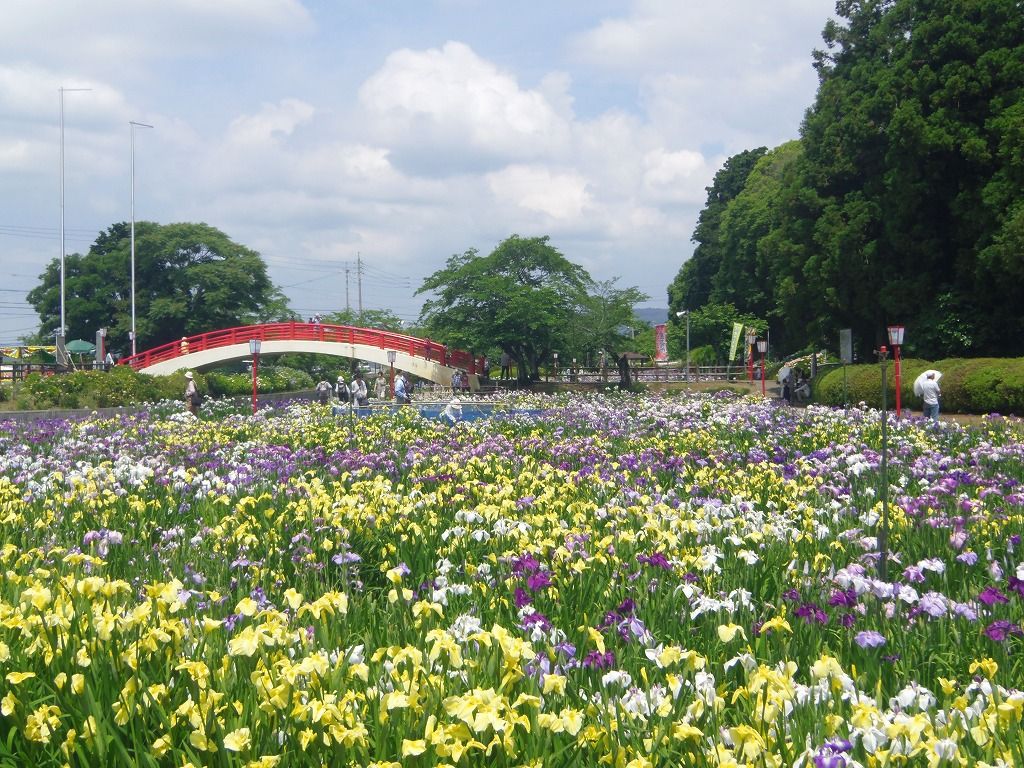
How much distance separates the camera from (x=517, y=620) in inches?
161

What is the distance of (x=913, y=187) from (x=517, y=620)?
26281 millimetres

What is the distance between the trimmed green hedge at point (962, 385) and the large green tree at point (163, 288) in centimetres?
4378

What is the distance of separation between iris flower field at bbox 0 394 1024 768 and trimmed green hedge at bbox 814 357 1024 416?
13704 mm

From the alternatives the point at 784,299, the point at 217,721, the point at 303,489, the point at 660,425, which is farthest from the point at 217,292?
the point at 217,721

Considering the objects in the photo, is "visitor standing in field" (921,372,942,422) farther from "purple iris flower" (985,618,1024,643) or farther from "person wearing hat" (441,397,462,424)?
"purple iris flower" (985,618,1024,643)

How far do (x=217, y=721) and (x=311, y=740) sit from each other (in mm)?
323

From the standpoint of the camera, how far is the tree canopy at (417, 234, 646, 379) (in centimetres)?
4156

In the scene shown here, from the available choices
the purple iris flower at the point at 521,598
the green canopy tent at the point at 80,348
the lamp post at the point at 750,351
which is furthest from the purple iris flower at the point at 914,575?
the green canopy tent at the point at 80,348

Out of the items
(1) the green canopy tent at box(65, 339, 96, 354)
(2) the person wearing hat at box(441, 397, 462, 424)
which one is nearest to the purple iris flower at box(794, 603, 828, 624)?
(2) the person wearing hat at box(441, 397, 462, 424)

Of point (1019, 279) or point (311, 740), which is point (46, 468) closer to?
point (311, 740)

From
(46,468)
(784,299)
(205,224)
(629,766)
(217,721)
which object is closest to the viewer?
(629,766)

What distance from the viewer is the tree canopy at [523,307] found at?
41.6 m

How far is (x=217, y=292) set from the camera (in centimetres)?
6016

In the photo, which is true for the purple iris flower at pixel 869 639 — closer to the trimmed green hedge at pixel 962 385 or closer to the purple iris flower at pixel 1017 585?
the purple iris flower at pixel 1017 585
